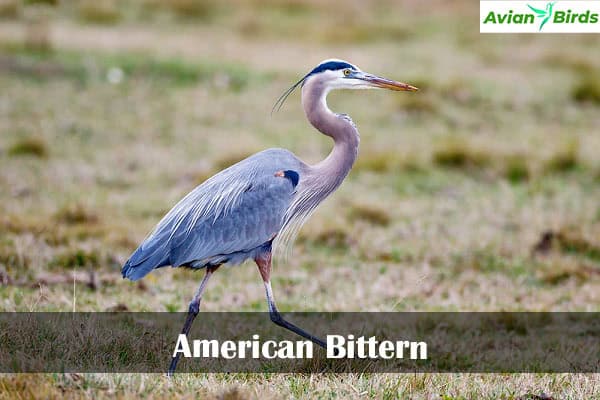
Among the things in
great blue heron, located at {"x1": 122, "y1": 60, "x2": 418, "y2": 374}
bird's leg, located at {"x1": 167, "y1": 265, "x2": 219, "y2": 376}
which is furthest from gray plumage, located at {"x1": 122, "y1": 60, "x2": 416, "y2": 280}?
bird's leg, located at {"x1": 167, "y1": 265, "x2": 219, "y2": 376}

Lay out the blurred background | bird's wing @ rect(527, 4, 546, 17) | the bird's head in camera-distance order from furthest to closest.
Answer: bird's wing @ rect(527, 4, 546, 17), the blurred background, the bird's head

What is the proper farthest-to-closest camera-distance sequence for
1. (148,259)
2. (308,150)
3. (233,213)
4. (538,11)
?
(308,150) → (538,11) → (233,213) → (148,259)

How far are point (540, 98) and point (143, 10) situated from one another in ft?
32.3

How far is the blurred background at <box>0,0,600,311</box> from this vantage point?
25.7 feet

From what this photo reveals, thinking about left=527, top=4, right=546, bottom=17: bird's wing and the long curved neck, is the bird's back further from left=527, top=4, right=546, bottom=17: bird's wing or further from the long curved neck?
left=527, top=4, right=546, bottom=17: bird's wing

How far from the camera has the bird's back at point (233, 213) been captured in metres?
5.26

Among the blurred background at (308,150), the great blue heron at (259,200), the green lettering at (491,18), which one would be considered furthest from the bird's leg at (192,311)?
the green lettering at (491,18)

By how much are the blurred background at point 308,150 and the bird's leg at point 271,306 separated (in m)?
0.48

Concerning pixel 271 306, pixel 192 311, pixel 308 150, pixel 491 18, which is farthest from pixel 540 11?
pixel 192 311

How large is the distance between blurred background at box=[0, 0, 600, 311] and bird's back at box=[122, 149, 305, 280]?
2.42 ft

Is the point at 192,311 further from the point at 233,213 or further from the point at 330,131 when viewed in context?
the point at 330,131

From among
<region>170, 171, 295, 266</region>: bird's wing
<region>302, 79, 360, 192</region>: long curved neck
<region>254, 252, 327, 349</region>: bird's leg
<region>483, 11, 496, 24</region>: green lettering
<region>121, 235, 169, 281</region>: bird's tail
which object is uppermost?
<region>483, 11, 496, 24</region>: green lettering

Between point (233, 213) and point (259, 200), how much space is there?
0.17 m

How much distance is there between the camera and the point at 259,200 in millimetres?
5340
